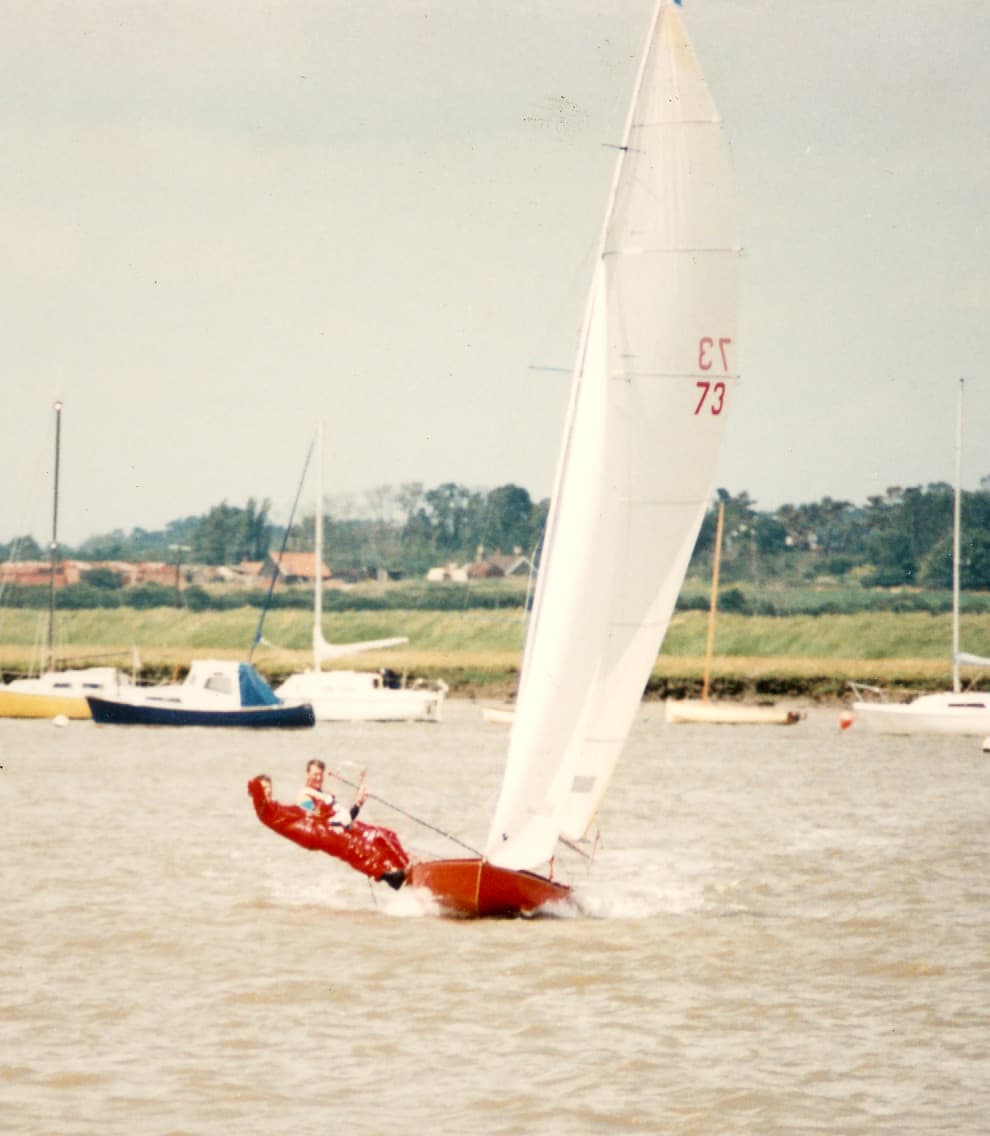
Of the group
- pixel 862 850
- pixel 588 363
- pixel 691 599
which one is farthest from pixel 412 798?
pixel 691 599

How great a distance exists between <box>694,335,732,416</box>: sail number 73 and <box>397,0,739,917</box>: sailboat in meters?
0.01

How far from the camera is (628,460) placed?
2072 centimetres

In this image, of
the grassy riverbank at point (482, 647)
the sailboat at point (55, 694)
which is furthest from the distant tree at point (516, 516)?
the sailboat at point (55, 694)

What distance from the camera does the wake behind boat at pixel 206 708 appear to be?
206 feet

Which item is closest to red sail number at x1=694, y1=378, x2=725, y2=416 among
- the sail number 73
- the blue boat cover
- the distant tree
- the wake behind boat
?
the sail number 73

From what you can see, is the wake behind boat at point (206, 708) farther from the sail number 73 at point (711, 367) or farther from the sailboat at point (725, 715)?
the sail number 73 at point (711, 367)

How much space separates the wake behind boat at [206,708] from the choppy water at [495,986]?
994 inches

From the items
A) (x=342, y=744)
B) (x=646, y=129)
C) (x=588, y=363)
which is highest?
(x=646, y=129)

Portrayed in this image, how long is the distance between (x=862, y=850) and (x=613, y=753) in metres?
11.8

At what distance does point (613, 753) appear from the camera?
2184 centimetres

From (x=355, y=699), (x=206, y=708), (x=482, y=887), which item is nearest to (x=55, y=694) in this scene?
(x=206, y=708)

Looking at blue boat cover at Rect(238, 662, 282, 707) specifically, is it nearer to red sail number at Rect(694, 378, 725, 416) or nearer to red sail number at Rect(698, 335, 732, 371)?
red sail number at Rect(694, 378, 725, 416)

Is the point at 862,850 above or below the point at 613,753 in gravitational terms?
below

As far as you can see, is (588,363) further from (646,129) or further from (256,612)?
(256,612)
